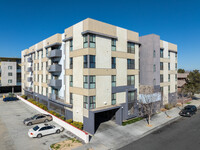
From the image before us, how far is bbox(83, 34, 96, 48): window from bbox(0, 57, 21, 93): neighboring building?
50.3m

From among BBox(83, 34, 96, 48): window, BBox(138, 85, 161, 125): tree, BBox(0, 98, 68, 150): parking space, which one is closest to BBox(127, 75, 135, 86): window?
BBox(138, 85, 161, 125): tree

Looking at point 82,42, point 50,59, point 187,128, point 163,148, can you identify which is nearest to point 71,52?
point 82,42

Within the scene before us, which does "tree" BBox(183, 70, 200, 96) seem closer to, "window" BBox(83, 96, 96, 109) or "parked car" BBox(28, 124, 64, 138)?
"window" BBox(83, 96, 96, 109)

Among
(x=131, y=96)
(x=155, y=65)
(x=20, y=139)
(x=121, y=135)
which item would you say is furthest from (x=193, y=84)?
(x=20, y=139)

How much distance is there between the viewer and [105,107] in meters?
21.3

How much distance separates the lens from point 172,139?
698 inches

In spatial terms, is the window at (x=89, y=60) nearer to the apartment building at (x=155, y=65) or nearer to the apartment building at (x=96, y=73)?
the apartment building at (x=96, y=73)

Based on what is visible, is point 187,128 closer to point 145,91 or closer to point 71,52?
point 145,91

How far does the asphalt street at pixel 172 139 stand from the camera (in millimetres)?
15820

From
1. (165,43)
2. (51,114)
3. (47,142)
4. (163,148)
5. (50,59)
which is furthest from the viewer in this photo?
(165,43)

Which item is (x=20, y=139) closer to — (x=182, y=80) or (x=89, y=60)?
(x=89, y=60)

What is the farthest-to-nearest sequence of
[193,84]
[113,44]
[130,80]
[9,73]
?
[9,73] < [193,84] < [130,80] < [113,44]

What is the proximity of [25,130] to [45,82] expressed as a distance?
1419 centimetres

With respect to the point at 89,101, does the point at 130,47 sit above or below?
above
